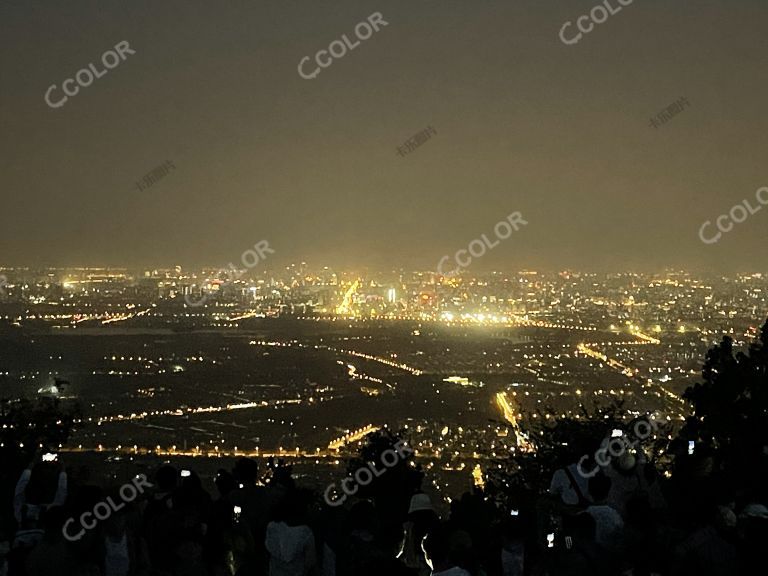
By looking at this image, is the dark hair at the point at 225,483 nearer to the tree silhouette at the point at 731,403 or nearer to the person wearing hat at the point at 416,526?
the person wearing hat at the point at 416,526

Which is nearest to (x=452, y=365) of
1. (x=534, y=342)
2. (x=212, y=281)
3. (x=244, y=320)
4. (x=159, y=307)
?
(x=534, y=342)

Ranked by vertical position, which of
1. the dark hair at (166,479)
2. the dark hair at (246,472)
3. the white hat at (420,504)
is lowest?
the white hat at (420,504)

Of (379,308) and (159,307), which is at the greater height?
(159,307)

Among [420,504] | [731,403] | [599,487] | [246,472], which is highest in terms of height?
[246,472]

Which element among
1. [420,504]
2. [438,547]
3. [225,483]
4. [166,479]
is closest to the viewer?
[438,547]

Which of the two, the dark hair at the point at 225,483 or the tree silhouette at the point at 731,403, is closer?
the dark hair at the point at 225,483

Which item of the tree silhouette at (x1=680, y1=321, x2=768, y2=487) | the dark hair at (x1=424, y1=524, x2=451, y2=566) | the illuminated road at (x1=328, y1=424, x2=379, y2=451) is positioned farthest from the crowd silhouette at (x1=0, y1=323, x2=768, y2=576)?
the illuminated road at (x1=328, y1=424, x2=379, y2=451)

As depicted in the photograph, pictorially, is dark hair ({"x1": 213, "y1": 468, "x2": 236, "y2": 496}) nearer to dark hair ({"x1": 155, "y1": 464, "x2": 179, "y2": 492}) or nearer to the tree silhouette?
dark hair ({"x1": 155, "y1": 464, "x2": 179, "y2": 492})

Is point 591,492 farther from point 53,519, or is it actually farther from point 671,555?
point 53,519

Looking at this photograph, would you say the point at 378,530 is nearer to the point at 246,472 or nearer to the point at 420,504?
the point at 420,504

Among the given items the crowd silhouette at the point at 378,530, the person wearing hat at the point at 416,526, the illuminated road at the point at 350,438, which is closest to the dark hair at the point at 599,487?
the crowd silhouette at the point at 378,530

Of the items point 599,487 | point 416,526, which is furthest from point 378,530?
point 599,487
